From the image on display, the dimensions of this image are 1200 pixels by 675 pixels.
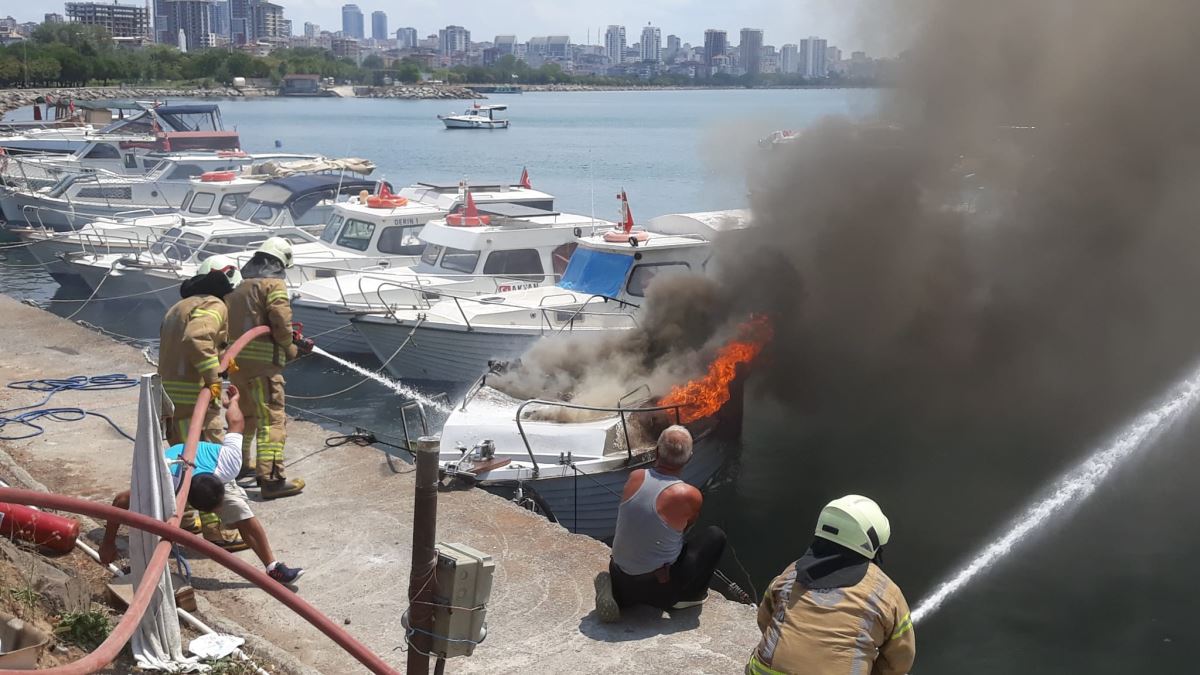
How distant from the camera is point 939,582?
11578mm

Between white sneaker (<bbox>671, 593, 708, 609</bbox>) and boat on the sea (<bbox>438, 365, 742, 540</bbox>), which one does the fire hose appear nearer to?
white sneaker (<bbox>671, 593, 708, 609</bbox>)

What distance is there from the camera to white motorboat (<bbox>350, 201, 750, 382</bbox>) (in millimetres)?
16844

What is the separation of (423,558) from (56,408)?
7658 mm

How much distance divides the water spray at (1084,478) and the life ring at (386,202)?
13416 millimetres

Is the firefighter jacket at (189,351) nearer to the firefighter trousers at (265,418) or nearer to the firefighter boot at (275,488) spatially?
the firefighter trousers at (265,418)

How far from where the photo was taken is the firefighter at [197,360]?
7641mm

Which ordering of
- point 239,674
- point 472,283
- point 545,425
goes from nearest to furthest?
Result: point 239,674, point 545,425, point 472,283

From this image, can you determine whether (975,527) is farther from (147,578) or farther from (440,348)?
(147,578)

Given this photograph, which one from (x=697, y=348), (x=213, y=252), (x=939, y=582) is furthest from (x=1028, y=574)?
(x=213, y=252)

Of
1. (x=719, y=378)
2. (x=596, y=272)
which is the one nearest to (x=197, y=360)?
(x=719, y=378)

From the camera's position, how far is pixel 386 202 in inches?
869

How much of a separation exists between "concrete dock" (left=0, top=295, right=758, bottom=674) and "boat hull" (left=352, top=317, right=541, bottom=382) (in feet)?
19.6

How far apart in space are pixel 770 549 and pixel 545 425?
3.32 metres

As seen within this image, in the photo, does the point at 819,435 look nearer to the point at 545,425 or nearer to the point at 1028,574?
the point at 1028,574
